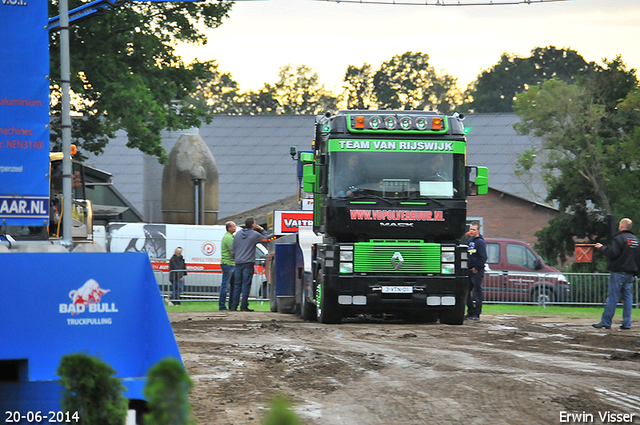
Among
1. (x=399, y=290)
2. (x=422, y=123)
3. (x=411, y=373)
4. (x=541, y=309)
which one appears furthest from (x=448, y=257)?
(x=541, y=309)

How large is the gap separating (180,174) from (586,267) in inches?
789

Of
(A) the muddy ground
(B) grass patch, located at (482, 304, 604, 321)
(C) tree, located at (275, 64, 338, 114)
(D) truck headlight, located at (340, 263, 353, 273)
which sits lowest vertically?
(B) grass patch, located at (482, 304, 604, 321)

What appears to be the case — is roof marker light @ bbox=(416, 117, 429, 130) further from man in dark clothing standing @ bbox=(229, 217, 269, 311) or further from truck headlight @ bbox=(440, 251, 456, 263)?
man in dark clothing standing @ bbox=(229, 217, 269, 311)

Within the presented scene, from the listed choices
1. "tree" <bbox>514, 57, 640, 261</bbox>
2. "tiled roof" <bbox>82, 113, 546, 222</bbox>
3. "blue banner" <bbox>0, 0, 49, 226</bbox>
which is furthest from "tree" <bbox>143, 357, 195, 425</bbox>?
"tiled roof" <bbox>82, 113, 546, 222</bbox>

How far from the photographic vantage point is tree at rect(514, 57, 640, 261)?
107 ft

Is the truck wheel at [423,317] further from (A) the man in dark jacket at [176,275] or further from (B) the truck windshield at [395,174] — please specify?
(A) the man in dark jacket at [176,275]

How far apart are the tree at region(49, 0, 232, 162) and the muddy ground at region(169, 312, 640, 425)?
9955 mm

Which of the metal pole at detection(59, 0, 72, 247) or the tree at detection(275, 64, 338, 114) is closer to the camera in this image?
the metal pole at detection(59, 0, 72, 247)

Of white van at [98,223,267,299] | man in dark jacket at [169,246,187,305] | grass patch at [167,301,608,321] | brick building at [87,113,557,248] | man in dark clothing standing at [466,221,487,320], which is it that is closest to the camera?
man in dark clothing standing at [466,221,487,320]

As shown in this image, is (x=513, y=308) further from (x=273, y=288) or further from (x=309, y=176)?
(x=309, y=176)

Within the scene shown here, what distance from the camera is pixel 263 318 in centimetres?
1744

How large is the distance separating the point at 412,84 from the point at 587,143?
55913 mm

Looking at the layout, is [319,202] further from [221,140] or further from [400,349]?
[221,140]

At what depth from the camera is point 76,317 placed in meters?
5.07
